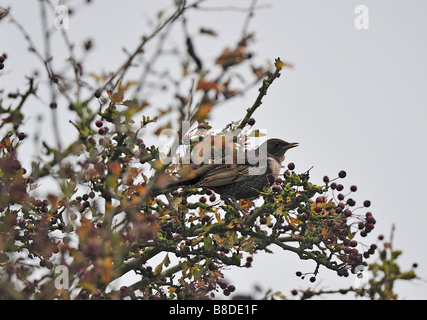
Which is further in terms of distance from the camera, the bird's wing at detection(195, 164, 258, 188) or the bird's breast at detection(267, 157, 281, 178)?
the bird's breast at detection(267, 157, 281, 178)

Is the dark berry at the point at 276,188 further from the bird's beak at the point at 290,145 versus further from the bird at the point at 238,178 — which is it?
the bird's beak at the point at 290,145

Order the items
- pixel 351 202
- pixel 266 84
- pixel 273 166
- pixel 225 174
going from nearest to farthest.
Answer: pixel 266 84, pixel 351 202, pixel 225 174, pixel 273 166

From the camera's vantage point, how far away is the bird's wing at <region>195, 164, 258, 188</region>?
745cm

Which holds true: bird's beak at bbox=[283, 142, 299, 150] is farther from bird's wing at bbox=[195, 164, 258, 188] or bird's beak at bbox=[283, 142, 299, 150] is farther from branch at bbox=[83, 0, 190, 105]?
branch at bbox=[83, 0, 190, 105]

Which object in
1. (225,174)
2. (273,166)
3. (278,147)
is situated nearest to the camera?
(225,174)

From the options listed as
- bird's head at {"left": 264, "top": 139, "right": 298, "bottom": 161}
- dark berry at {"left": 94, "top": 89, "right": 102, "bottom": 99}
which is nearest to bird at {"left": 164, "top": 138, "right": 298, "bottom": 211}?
bird's head at {"left": 264, "top": 139, "right": 298, "bottom": 161}

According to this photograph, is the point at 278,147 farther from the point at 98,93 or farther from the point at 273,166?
the point at 98,93

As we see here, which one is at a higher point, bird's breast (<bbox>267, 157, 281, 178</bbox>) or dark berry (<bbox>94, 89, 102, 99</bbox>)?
dark berry (<bbox>94, 89, 102, 99</bbox>)

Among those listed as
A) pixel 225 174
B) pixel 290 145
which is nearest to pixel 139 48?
pixel 225 174

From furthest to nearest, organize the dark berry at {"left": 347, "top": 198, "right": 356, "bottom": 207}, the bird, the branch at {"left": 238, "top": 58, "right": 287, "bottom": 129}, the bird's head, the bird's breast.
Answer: the bird's head, the bird's breast, the bird, the dark berry at {"left": 347, "top": 198, "right": 356, "bottom": 207}, the branch at {"left": 238, "top": 58, "right": 287, "bottom": 129}

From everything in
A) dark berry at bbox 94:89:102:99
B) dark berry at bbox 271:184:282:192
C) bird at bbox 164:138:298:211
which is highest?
dark berry at bbox 94:89:102:99

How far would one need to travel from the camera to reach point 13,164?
609cm

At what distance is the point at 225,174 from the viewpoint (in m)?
7.77

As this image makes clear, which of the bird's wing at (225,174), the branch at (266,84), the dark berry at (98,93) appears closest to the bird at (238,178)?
Answer: the bird's wing at (225,174)
